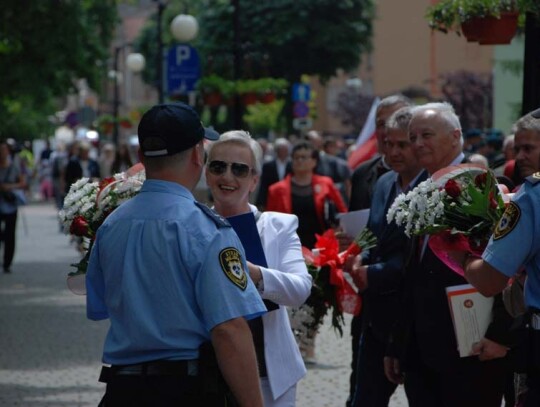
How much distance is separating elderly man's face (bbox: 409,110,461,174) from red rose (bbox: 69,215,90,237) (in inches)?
60.9

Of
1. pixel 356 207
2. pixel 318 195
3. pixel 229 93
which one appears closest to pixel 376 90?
pixel 229 93

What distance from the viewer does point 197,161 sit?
187 inches

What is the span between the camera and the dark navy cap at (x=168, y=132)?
4.69 meters

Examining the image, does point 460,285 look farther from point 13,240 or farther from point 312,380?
point 13,240

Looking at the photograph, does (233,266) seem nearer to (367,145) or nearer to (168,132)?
(168,132)

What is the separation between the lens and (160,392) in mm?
4570

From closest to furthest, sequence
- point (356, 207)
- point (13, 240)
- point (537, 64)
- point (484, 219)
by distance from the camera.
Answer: point (484, 219)
point (356, 207)
point (537, 64)
point (13, 240)

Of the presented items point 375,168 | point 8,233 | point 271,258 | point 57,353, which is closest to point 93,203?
point 271,258

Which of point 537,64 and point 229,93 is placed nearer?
point 537,64

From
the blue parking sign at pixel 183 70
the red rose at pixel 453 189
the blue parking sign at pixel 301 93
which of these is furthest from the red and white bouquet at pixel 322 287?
the blue parking sign at pixel 301 93

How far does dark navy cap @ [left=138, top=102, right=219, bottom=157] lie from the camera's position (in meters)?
4.69

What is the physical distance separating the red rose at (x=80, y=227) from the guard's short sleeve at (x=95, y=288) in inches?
44.3

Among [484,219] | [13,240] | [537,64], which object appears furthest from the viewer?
[13,240]

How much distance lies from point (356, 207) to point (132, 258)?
4659 mm
